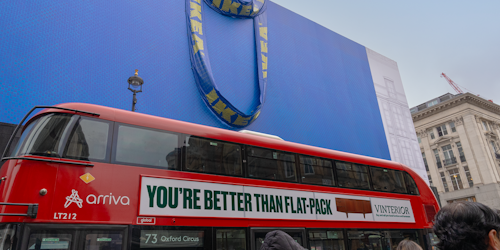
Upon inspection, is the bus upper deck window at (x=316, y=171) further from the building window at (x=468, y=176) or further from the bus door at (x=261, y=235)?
the building window at (x=468, y=176)

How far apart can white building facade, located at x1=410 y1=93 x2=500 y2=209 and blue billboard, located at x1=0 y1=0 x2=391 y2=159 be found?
75.8ft

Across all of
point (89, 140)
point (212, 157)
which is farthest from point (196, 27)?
point (89, 140)

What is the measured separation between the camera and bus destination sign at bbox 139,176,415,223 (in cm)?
526

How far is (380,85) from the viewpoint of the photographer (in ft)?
74.1

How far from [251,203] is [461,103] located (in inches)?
1624

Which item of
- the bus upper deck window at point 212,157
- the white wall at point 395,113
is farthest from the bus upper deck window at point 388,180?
the white wall at point 395,113

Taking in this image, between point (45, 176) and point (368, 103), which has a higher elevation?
point (368, 103)

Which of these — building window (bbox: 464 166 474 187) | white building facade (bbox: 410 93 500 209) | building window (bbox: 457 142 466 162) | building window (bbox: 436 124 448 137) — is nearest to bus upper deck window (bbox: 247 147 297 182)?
white building facade (bbox: 410 93 500 209)

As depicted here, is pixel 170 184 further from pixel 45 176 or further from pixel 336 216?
pixel 336 216

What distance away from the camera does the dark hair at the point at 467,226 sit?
146 cm

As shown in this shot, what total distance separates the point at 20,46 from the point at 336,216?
10807 mm

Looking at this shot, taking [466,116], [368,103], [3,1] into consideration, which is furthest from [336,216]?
[466,116]

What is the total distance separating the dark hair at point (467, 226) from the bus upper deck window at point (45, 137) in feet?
16.5

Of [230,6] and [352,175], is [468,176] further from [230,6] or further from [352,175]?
[352,175]
